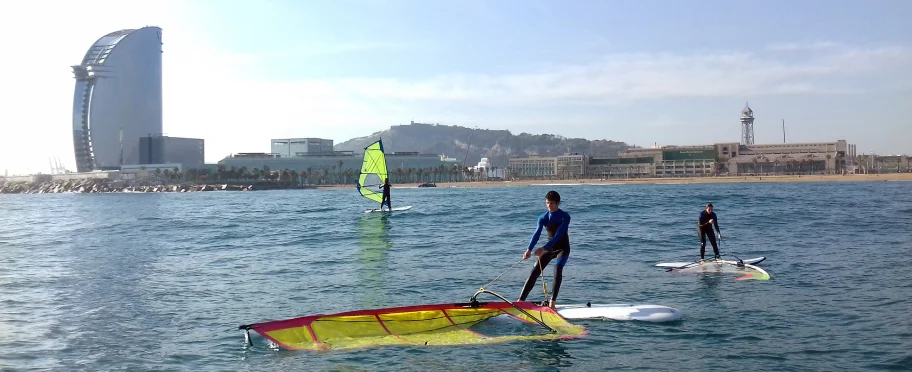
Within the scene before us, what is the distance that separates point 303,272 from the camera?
21219mm

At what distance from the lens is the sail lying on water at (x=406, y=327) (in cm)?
1153

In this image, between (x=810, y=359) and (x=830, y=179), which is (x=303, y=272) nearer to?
(x=810, y=359)

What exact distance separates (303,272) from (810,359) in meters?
→ 14.3

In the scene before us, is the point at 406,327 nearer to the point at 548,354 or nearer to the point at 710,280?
the point at 548,354

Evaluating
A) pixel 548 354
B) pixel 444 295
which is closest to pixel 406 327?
pixel 548 354

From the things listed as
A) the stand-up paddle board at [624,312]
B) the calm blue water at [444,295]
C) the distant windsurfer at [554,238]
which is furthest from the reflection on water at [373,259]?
the stand-up paddle board at [624,312]

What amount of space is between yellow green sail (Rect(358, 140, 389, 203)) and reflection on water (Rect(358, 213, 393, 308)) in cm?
890

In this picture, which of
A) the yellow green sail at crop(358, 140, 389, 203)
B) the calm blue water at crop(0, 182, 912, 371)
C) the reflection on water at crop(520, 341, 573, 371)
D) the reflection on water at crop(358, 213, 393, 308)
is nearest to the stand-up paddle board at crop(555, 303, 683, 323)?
the calm blue water at crop(0, 182, 912, 371)

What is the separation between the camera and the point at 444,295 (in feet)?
53.5

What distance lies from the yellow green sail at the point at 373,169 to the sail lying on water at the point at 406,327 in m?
38.5

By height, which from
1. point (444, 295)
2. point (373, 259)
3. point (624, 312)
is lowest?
point (373, 259)

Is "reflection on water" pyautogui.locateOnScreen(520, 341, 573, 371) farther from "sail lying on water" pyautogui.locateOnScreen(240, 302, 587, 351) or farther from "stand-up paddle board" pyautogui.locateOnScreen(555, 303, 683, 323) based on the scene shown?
"stand-up paddle board" pyautogui.locateOnScreen(555, 303, 683, 323)

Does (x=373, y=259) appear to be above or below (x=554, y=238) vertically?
below

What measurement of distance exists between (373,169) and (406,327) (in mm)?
41772
